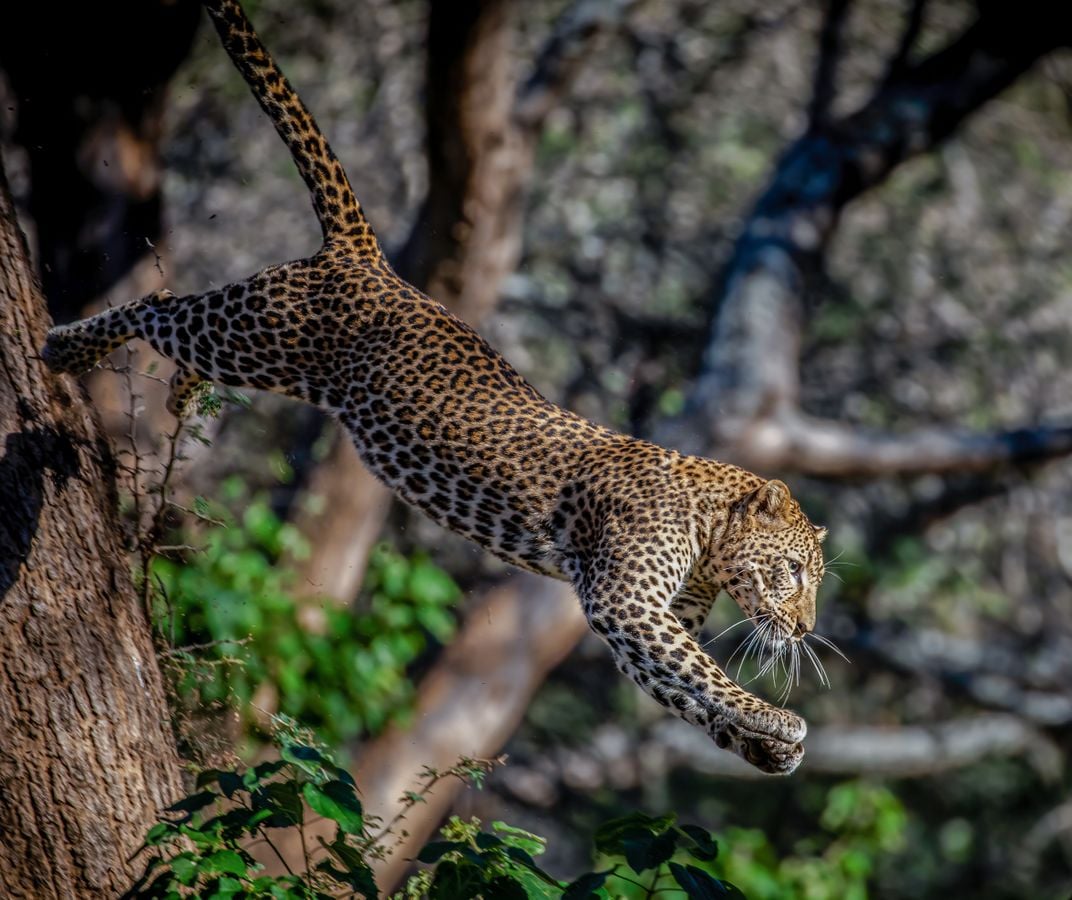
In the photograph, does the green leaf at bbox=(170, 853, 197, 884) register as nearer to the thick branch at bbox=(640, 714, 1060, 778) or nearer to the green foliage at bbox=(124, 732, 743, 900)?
the green foliage at bbox=(124, 732, 743, 900)

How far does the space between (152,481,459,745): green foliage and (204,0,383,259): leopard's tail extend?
Result: 3.52 m

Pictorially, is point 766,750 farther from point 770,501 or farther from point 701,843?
point 770,501

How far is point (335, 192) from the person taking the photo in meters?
6.74

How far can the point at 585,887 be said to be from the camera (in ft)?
16.3

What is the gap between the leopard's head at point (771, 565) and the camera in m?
6.44

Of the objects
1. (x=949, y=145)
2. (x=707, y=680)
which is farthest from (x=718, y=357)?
(x=707, y=680)

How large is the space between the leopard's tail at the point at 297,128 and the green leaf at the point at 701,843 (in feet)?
9.49

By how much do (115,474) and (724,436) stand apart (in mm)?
5882

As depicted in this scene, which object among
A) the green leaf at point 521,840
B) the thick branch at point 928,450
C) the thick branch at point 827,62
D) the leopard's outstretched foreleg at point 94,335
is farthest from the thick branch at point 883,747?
the leopard's outstretched foreleg at point 94,335

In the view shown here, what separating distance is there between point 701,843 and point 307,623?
6.55m

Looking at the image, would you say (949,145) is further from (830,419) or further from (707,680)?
(707,680)

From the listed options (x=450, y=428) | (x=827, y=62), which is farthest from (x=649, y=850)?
(x=827, y=62)

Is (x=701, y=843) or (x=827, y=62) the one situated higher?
(x=827, y=62)

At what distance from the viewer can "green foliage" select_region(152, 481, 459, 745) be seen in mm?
10312
